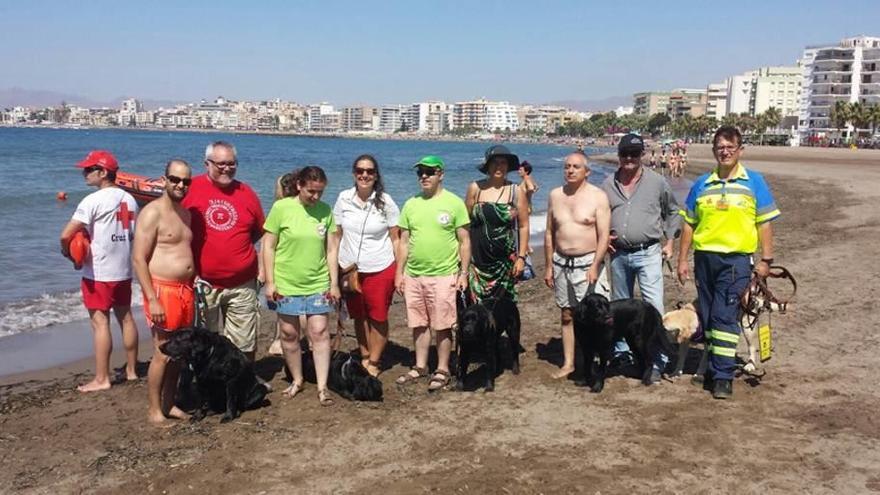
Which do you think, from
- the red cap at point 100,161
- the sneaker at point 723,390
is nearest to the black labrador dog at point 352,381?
the red cap at point 100,161

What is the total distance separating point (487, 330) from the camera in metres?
5.34

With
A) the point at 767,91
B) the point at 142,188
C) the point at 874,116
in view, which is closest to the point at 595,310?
the point at 142,188

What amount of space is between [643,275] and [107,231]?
4.33 meters

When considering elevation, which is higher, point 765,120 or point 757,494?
point 765,120

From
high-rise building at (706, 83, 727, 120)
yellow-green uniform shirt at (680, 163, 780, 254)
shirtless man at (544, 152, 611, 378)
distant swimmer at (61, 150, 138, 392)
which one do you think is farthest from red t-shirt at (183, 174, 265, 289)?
high-rise building at (706, 83, 727, 120)

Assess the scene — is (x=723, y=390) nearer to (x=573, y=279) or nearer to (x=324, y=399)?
(x=573, y=279)

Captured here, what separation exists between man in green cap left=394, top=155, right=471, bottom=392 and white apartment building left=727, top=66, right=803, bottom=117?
144970mm

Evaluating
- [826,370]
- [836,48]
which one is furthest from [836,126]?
[826,370]

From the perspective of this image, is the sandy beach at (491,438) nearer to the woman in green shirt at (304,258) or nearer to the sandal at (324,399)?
the sandal at (324,399)

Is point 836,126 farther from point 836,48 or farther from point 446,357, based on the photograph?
point 446,357

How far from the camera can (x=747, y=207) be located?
4.96 metres

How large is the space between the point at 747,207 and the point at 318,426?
3461 millimetres

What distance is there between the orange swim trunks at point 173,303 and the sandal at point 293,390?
1070 mm

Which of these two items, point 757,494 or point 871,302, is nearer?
point 757,494
